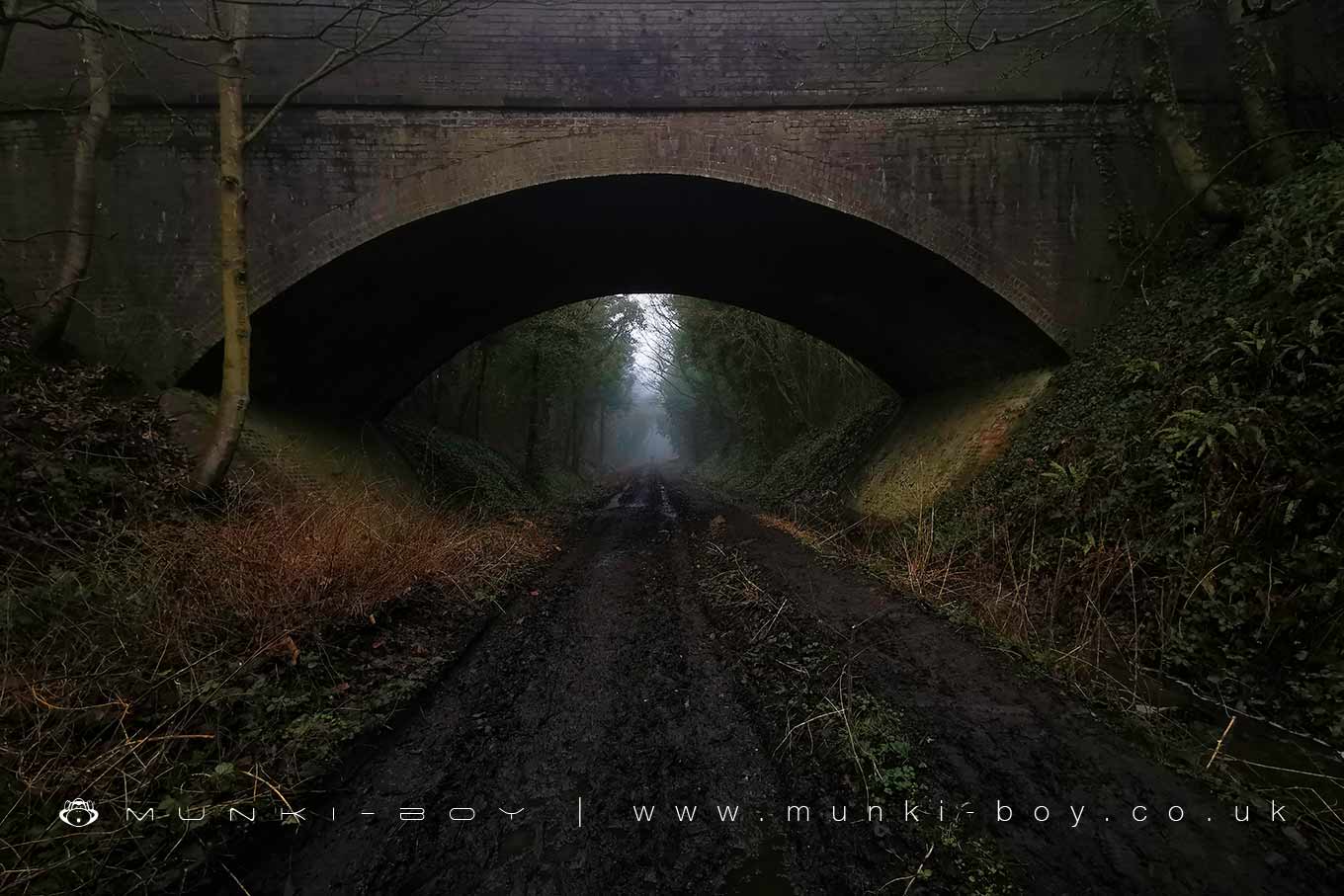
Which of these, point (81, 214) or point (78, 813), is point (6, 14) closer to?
A: point (81, 214)

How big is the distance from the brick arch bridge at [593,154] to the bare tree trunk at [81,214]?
1.77 feet

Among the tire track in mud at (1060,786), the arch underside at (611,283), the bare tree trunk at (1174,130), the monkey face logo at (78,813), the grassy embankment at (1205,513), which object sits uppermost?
the bare tree trunk at (1174,130)

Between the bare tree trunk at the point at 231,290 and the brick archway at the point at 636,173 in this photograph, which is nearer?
the bare tree trunk at the point at 231,290

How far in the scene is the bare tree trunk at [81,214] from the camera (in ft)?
Answer: 19.1

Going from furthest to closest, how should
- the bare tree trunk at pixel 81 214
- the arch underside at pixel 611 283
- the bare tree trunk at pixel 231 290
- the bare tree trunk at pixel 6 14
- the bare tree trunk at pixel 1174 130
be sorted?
1. the arch underside at pixel 611 283
2. the bare tree trunk at pixel 1174 130
3. the bare tree trunk at pixel 81 214
4. the bare tree trunk at pixel 231 290
5. the bare tree trunk at pixel 6 14

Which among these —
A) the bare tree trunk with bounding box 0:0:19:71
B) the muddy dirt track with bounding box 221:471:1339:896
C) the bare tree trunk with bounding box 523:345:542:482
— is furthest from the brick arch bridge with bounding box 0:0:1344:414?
the bare tree trunk with bounding box 523:345:542:482

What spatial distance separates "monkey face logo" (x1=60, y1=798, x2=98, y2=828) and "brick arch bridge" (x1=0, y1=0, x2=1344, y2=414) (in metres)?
6.47

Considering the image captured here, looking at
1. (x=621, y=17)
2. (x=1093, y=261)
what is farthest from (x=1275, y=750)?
(x=621, y=17)

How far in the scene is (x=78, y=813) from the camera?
1.83 metres

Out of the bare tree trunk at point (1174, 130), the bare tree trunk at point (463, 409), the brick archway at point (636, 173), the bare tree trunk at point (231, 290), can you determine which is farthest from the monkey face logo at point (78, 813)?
the bare tree trunk at point (463, 409)

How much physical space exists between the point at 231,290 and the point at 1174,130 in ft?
37.6

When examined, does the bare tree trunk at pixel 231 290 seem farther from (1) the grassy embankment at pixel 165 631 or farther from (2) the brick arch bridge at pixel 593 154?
(2) the brick arch bridge at pixel 593 154

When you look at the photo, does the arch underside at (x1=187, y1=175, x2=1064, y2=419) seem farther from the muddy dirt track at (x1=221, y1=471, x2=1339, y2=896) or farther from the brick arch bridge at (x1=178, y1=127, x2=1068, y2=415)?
the muddy dirt track at (x1=221, y1=471, x2=1339, y2=896)

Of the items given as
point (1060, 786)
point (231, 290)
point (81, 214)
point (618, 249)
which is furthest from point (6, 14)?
point (1060, 786)
